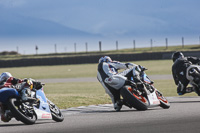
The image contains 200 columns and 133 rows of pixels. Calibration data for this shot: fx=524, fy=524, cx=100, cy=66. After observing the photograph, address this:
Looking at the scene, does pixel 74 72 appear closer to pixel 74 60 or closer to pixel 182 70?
pixel 74 60

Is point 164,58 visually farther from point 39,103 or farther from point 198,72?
point 39,103

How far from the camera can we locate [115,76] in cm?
1312

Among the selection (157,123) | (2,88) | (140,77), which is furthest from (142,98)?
(2,88)

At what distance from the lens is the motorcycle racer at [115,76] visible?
13.0 meters

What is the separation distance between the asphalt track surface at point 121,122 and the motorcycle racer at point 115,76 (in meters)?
0.40

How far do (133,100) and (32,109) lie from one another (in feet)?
9.74

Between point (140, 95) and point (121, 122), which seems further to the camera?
point (140, 95)

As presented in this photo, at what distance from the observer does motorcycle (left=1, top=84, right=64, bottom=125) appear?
10016 mm

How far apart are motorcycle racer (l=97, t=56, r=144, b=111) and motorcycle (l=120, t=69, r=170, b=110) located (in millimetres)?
228

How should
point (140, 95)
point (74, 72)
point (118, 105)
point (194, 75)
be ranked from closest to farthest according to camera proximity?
1. point (140, 95)
2. point (118, 105)
3. point (194, 75)
4. point (74, 72)

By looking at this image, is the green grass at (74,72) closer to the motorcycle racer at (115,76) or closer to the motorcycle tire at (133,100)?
the motorcycle racer at (115,76)

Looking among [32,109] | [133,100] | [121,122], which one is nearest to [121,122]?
[121,122]

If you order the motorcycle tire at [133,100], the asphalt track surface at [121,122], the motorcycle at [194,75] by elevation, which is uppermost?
the motorcycle at [194,75]

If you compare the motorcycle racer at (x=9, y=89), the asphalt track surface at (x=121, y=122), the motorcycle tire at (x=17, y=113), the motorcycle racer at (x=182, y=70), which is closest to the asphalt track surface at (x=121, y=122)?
the asphalt track surface at (x=121, y=122)
